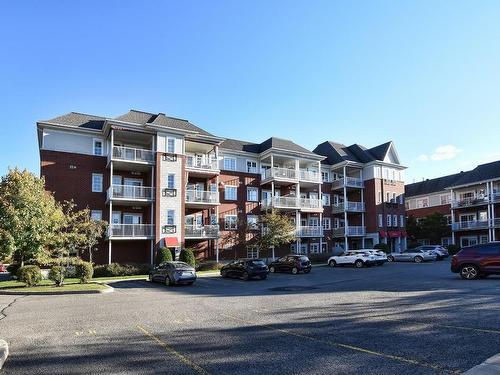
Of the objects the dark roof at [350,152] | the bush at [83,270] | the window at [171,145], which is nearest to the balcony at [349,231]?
the dark roof at [350,152]

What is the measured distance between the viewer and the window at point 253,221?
127 ft

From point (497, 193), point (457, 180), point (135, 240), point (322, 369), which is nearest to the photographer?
point (322, 369)

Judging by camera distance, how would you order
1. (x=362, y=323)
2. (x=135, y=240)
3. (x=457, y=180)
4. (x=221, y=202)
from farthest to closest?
(x=457, y=180)
(x=221, y=202)
(x=135, y=240)
(x=362, y=323)

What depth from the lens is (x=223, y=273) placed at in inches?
1080

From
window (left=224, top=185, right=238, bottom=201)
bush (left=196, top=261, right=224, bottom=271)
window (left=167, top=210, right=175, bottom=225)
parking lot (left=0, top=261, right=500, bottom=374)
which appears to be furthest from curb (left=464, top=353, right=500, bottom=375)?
window (left=224, top=185, right=238, bottom=201)

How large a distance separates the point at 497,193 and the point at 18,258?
51666mm

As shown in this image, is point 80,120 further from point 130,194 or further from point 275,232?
point 275,232

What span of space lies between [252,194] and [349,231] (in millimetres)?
→ 12548

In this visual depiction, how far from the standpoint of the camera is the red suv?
18734 mm

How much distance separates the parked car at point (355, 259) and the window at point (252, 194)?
1022cm

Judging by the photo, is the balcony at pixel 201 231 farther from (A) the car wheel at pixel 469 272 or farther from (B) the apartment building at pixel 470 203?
(B) the apartment building at pixel 470 203

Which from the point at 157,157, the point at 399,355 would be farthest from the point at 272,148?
the point at 399,355

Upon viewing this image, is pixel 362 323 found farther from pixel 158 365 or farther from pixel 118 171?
pixel 118 171

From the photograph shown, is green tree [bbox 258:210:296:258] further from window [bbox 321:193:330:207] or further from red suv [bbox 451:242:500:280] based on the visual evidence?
red suv [bbox 451:242:500:280]
